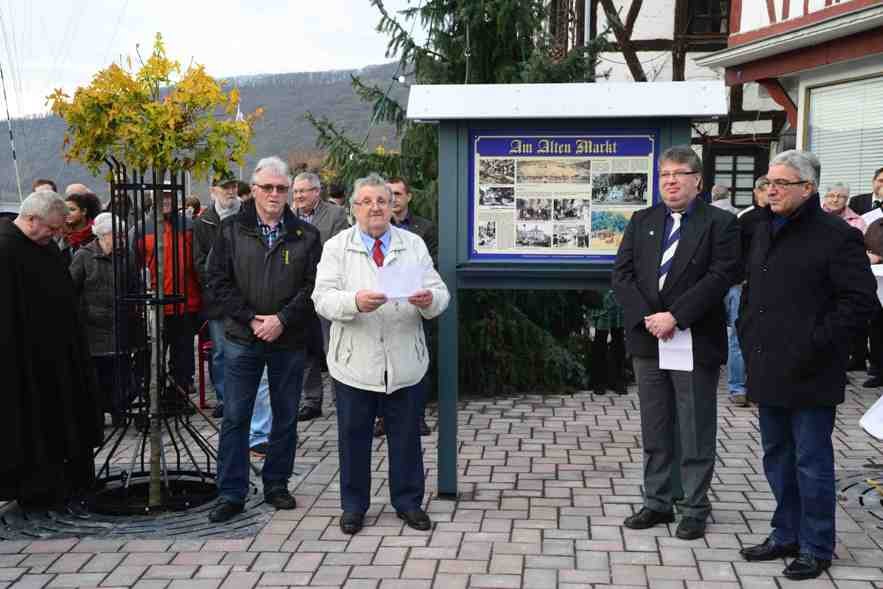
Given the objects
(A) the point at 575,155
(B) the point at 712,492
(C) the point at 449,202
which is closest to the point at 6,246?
(C) the point at 449,202

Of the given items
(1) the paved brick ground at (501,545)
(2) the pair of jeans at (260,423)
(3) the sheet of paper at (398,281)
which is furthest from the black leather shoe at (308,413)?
(3) the sheet of paper at (398,281)

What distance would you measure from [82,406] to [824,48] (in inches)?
387

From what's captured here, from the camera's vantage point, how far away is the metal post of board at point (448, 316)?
580cm

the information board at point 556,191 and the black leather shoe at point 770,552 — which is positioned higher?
the information board at point 556,191

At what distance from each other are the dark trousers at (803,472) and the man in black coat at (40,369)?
3867mm

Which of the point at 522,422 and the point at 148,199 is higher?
the point at 148,199

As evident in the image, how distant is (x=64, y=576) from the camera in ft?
15.8

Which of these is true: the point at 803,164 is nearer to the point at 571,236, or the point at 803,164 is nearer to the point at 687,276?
the point at 687,276

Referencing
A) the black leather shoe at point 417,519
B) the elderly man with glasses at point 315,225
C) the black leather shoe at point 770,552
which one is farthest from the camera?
the elderly man with glasses at point 315,225

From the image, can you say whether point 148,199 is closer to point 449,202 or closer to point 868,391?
point 449,202

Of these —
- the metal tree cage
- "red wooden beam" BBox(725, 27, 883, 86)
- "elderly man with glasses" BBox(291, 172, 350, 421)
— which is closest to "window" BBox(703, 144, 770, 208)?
"red wooden beam" BBox(725, 27, 883, 86)

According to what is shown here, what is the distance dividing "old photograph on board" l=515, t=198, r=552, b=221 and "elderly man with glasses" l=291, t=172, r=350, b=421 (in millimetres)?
2132

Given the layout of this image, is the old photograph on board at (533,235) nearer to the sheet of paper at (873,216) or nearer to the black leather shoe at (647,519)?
the black leather shoe at (647,519)

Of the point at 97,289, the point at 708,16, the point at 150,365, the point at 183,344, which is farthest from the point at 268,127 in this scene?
the point at 150,365
